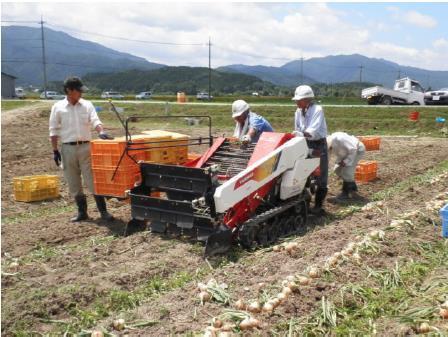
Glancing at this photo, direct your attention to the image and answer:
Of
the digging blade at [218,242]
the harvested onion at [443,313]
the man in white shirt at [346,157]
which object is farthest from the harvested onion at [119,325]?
the man in white shirt at [346,157]

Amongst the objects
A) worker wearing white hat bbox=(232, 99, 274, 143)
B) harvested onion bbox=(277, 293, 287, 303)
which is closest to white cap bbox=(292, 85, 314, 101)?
worker wearing white hat bbox=(232, 99, 274, 143)

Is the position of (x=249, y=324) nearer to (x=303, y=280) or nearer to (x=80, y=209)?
(x=303, y=280)

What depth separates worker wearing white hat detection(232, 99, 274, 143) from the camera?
7344 millimetres

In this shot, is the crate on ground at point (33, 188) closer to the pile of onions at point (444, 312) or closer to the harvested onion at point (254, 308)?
the harvested onion at point (254, 308)

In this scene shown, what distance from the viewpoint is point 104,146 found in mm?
7293

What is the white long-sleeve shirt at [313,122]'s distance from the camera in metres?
7.80

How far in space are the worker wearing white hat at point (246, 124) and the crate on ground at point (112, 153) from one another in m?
1.44

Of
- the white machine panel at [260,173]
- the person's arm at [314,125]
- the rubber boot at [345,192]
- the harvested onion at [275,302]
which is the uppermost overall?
the person's arm at [314,125]

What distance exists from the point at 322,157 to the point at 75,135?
3885 millimetres

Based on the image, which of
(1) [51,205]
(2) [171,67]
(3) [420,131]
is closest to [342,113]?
(3) [420,131]

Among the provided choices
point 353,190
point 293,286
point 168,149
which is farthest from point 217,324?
point 353,190

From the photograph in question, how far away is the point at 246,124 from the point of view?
298 inches

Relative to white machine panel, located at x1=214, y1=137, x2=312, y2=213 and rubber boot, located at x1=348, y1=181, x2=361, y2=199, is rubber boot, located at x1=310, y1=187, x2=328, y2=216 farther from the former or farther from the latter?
rubber boot, located at x1=348, y1=181, x2=361, y2=199

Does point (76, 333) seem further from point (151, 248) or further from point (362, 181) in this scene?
point (362, 181)
